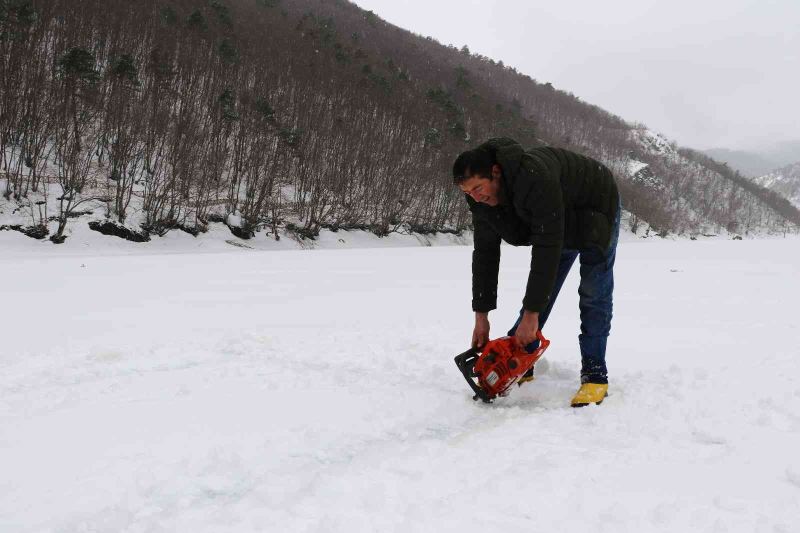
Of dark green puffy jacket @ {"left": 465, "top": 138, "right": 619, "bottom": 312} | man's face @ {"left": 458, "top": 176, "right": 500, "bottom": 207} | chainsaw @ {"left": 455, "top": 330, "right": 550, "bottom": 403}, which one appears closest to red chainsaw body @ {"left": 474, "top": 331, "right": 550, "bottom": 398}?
chainsaw @ {"left": 455, "top": 330, "right": 550, "bottom": 403}

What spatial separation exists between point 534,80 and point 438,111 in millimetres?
74010

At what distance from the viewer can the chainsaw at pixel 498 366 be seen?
2613 millimetres

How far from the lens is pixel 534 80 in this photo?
331ft

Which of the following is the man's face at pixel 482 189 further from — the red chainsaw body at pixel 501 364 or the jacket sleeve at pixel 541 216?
the red chainsaw body at pixel 501 364

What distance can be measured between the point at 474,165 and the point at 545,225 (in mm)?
441

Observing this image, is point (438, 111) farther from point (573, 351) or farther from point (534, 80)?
point (534, 80)

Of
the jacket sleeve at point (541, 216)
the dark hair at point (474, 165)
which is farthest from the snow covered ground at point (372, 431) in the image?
the dark hair at point (474, 165)

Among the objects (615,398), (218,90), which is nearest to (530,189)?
(615,398)

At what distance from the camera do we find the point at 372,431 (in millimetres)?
2252

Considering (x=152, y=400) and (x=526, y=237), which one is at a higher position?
(x=526, y=237)

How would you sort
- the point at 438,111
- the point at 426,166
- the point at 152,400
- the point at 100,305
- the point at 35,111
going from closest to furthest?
the point at 152,400, the point at 100,305, the point at 35,111, the point at 426,166, the point at 438,111

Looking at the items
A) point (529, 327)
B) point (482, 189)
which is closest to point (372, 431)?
point (529, 327)

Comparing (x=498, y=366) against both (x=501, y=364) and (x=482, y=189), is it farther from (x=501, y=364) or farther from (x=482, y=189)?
(x=482, y=189)

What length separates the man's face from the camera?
2365 millimetres
